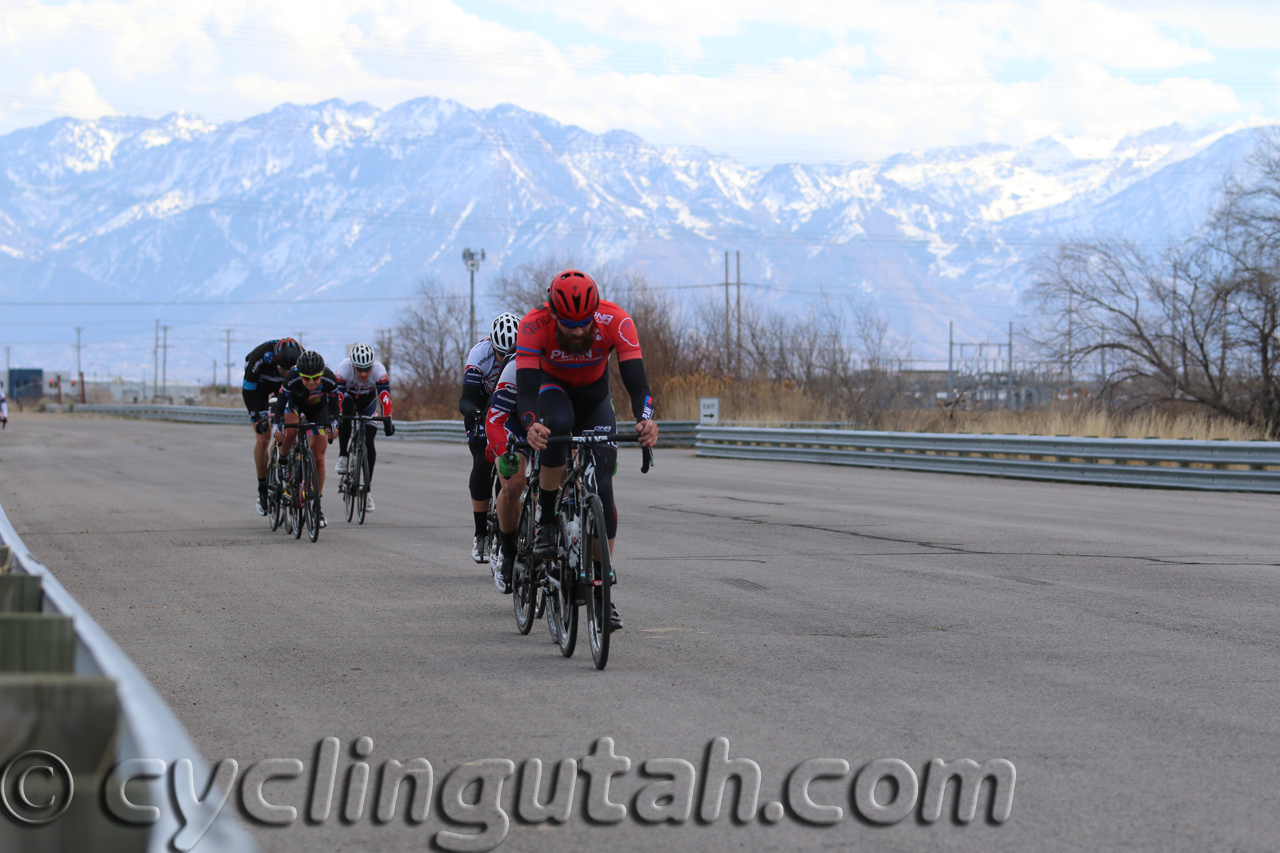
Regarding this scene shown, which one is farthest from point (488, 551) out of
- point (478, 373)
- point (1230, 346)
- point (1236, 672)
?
point (1230, 346)

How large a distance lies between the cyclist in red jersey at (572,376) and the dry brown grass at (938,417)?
705 inches

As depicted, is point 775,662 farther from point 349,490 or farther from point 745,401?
point 745,401

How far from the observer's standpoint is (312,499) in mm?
12422

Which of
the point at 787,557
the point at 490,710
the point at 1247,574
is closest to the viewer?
the point at 490,710

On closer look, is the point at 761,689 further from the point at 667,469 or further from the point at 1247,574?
the point at 667,469

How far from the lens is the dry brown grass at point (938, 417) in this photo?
23.8 meters

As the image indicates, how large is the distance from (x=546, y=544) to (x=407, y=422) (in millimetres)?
39016

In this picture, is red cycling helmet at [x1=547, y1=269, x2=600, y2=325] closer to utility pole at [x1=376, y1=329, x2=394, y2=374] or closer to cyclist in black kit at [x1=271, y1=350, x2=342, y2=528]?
cyclist in black kit at [x1=271, y1=350, x2=342, y2=528]

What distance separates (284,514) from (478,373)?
4.47 metres

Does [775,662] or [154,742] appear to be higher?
[154,742]

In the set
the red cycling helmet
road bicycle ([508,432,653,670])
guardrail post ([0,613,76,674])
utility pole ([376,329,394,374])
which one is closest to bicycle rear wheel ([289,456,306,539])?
road bicycle ([508,432,653,670])

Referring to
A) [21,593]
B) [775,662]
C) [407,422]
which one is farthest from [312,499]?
[407,422]

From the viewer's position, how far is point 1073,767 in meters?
4.67

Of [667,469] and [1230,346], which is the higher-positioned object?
[1230,346]
